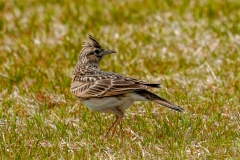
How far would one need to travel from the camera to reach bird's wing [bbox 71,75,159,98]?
8.52 meters

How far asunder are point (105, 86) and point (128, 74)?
341 cm

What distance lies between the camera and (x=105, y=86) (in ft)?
28.7

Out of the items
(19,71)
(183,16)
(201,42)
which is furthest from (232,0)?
(19,71)

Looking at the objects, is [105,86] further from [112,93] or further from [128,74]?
[128,74]

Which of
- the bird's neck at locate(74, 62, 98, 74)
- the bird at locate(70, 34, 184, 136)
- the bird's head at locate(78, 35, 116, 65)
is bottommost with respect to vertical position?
the bird at locate(70, 34, 184, 136)

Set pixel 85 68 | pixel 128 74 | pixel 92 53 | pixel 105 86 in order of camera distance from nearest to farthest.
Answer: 1. pixel 105 86
2. pixel 85 68
3. pixel 92 53
4. pixel 128 74

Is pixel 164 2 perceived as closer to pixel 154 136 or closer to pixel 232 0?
pixel 232 0

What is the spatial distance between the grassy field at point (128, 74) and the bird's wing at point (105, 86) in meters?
0.52

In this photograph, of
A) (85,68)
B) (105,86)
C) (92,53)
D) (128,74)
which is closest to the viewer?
(105,86)

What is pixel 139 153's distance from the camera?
26.5ft

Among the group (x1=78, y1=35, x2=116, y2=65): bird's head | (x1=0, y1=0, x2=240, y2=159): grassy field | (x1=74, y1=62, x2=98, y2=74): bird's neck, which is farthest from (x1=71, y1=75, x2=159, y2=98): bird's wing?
(x1=78, y1=35, x2=116, y2=65): bird's head

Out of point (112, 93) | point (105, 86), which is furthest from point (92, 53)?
point (112, 93)

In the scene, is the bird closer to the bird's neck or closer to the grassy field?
the bird's neck

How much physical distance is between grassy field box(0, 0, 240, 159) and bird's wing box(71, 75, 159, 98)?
52 centimetres
